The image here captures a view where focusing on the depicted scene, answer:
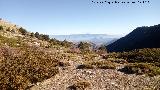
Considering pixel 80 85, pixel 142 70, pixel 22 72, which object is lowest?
pixel 80 85

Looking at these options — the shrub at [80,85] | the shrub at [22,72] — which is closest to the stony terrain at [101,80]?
the shrub at [80,85]

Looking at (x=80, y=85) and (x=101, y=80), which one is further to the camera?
(x=101, y=80)

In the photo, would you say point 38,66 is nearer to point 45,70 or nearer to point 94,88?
point 45,70

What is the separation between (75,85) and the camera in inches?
906

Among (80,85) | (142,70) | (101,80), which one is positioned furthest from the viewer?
(142,70)

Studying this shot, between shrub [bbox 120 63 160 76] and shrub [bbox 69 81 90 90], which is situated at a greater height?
shrub [bbox 120 63 160 76]

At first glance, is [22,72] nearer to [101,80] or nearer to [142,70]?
[101,80]

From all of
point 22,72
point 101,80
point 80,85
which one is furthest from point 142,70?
point 22,72

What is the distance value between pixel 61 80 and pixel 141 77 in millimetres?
7242

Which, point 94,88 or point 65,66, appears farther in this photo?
point 65,66

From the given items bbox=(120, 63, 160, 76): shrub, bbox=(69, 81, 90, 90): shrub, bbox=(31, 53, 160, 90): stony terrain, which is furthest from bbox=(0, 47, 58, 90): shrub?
bbox=(120, 63, 160, 76): shrub

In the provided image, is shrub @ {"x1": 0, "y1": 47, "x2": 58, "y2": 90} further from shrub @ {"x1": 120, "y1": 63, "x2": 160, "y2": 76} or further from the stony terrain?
shrub @ {"x1": 120, "y1": 63, "x2": 160, "y2": 76}

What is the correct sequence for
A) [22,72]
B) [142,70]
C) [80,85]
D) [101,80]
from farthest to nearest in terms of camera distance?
[142,70] < [22,72] < [101,80] < [80,85]

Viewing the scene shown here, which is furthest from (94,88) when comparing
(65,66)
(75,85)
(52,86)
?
(65,66)
